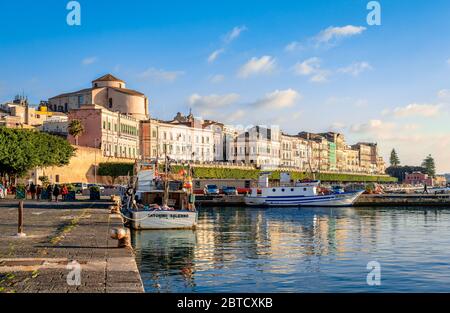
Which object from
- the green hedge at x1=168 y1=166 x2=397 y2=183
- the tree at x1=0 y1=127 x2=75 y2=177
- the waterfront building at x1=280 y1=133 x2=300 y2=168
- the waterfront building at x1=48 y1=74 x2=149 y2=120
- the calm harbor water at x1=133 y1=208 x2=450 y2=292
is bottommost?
the calm harbor water at x1=133 y1=208 x2=450 y2=292

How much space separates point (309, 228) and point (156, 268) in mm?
21374

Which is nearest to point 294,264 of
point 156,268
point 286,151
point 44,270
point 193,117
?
point 156,268

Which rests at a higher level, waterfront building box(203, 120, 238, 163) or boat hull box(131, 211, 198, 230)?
waterfront building box(203, 120, 238, 163)

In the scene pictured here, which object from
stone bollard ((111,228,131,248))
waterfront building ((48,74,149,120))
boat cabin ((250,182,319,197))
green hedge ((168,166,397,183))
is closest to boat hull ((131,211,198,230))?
stone bollard ((111,228,131,248))

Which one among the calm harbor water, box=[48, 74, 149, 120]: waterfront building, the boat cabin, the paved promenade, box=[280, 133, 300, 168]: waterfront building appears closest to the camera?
the paved promenade

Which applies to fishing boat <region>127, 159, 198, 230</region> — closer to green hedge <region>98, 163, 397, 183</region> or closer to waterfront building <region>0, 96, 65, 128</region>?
green hedge <region>98, 163, 397, 183</region>

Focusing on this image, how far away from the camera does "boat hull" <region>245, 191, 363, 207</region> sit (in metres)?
70.2

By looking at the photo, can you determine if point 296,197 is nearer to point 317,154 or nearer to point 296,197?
A: point 296,197

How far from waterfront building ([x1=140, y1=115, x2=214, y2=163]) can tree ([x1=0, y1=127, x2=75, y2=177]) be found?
36.9 meters

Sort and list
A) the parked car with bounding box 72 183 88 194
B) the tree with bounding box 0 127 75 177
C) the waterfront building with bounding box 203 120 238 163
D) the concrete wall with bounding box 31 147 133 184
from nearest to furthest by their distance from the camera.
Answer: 1. the tree with bounding box 0 127 75 177
2. the parked car with bounding box 72 183 88 194
3. the concrete wall with bounding box 31 147 133 184
4. the waterfront building with bounding box 203 120 238 163

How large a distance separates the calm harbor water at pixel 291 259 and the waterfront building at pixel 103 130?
65.0 meters

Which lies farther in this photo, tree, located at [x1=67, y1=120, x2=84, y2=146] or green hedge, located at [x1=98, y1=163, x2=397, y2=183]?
tree, located at [x1=67, y1=120, x2=84, y2=146]

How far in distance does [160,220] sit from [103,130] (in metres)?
69.1

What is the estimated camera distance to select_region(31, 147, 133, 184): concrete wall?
86.2 meters
